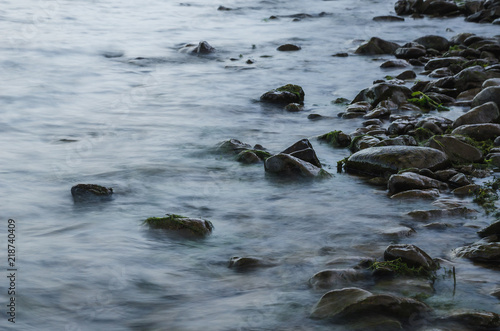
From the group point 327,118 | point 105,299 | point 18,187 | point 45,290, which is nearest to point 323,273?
point 105,299

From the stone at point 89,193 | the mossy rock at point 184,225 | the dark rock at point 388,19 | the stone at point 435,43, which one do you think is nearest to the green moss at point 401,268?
the mossy rock at point 184,225

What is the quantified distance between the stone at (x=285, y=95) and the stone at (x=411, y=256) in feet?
14.6

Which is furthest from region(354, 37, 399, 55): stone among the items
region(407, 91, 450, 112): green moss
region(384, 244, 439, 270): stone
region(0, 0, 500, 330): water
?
region(384, 244, 439, 270): stone

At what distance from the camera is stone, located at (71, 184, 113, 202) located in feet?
16.3

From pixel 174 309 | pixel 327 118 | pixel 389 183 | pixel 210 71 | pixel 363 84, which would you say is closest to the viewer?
pixel 174 309

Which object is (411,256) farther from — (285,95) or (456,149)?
(285,95)

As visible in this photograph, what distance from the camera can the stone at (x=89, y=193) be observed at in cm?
496

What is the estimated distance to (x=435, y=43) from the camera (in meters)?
11.2

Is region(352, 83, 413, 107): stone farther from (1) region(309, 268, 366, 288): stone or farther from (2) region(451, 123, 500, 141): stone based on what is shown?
(1) region(309, 268, 366, 288): stone

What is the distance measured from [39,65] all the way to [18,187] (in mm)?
5530

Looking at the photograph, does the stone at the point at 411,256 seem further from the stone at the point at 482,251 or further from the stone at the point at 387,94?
the stone at the point at 387,94

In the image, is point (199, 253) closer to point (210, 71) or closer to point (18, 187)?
point (18, 187)

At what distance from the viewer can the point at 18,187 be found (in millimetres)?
5324

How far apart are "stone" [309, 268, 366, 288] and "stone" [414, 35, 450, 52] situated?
8.21 metres
